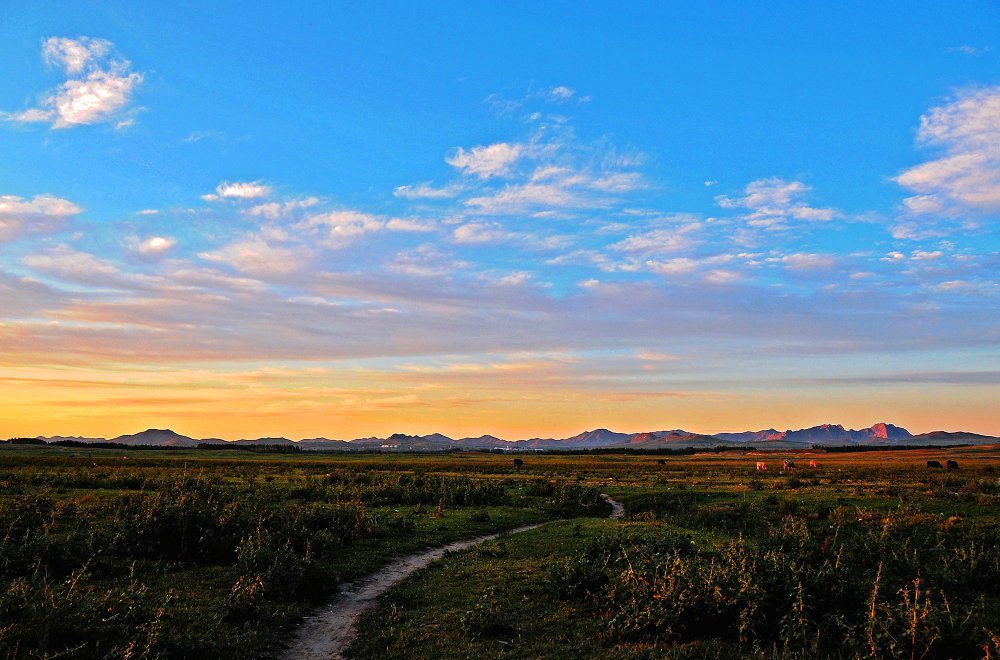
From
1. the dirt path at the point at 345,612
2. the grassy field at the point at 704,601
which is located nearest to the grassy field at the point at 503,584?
the grassy field at the point at 704,601

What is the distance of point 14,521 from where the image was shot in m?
18.5

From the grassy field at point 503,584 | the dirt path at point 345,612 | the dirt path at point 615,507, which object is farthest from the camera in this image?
the dirt path at point 615,507

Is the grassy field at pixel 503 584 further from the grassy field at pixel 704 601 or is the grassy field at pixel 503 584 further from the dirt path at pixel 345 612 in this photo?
the dirt path at pixel 345 612

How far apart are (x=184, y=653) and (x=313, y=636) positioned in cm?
305

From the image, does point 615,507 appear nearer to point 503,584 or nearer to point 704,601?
point 503,584

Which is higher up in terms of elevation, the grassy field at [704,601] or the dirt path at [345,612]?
the grassy field at [704,601]

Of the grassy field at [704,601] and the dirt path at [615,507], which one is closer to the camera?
the grassy field at [704,601]

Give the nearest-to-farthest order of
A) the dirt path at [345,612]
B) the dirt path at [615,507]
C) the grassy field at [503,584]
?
the grassy field at [503,584] → the dirt path at [345,612] → the dirt path at [615,507]

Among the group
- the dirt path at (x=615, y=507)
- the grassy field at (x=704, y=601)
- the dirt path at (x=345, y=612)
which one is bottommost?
the dirt path at (x=615, y=507)

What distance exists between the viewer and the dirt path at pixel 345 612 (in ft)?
39.5

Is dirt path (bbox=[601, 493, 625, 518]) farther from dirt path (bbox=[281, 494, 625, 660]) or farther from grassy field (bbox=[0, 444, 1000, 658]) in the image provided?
dirt path (bbox=[281, 494, 625, 660])

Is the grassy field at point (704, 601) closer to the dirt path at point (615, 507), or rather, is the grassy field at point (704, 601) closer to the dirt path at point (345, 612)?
the dirt path at point (345, 612)

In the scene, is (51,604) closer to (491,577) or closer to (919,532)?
(491,577)

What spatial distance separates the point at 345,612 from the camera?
14.8 meters
